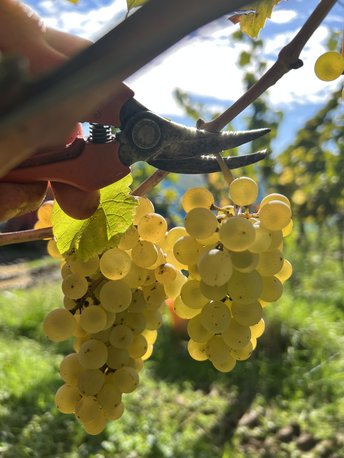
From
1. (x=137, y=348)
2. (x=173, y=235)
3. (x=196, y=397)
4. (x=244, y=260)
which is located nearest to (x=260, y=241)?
(x=244, y=260)

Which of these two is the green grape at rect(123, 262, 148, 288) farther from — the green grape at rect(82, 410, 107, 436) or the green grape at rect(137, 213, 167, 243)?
the green grape at rect(82, 410, 107, 436)

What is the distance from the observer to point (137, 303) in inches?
25.7

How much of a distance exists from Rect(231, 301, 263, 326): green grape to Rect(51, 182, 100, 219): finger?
8.0 inches

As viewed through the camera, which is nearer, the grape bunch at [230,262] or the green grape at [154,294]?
the grape bunch at [230,262]

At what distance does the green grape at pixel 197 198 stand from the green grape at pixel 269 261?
83 millimetres

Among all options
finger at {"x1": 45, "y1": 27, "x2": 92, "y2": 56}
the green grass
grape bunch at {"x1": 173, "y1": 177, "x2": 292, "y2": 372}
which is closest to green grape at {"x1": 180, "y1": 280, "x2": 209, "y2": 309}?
grape bunch at {"x1": 173, "y1": 177, "x2": 292, "y2": 372}

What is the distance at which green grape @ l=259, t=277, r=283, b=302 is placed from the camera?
604 millimetres

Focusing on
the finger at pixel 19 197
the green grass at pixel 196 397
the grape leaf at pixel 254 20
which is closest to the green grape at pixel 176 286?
the finger at pixel 19 197

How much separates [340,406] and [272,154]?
80.8 inches

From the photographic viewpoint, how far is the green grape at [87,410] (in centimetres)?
65

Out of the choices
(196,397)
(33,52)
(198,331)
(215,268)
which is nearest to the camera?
(33,52)

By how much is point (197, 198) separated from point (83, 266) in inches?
6.0

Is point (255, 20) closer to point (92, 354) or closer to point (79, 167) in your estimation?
point (79, 167)

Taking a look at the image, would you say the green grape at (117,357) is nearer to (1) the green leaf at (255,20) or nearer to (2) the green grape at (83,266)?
(2) the green grape at (83,266)
